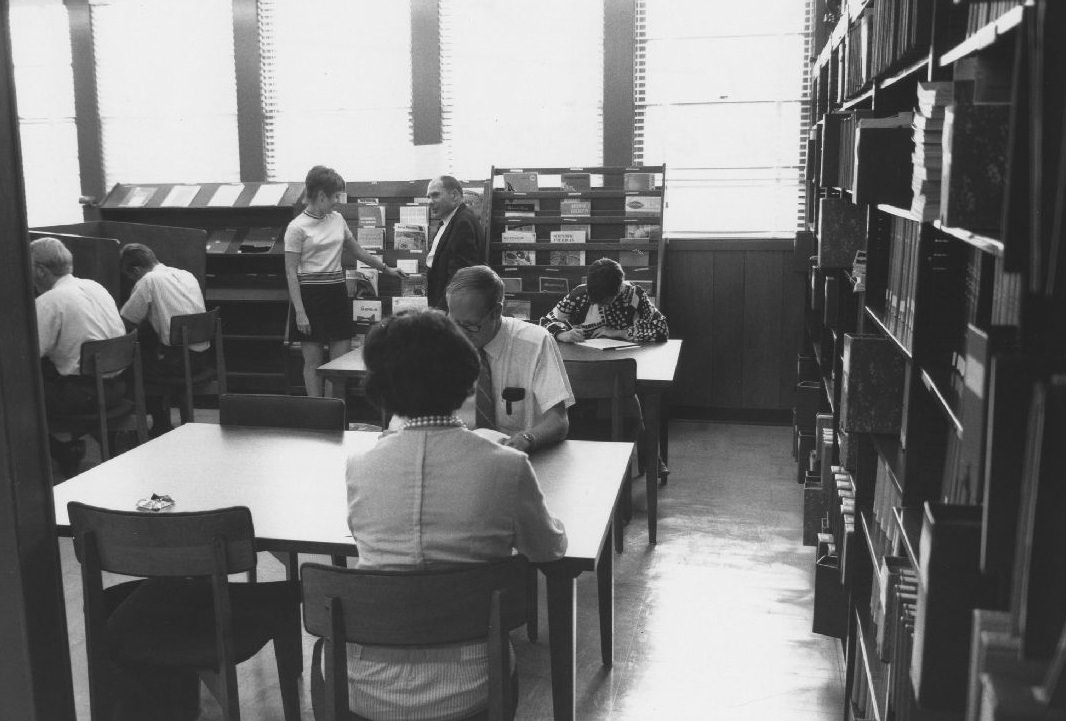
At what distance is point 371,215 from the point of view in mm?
7281

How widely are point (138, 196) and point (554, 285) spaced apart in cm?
336

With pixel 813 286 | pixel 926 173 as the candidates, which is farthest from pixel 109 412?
pixel 926 173

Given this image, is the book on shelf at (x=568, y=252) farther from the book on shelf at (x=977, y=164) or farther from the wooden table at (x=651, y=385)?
the book on shelf at (x=977, y=164)

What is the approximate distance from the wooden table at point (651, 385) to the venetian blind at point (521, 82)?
262 cm

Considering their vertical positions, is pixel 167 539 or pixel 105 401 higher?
pixel 167 539

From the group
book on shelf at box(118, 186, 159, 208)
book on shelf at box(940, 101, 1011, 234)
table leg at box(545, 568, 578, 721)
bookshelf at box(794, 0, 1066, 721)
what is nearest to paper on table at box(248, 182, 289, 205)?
book on shelf at box(118, 186, 159, 208)

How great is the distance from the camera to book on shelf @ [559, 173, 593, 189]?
7008mm

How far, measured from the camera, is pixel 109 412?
5.54m

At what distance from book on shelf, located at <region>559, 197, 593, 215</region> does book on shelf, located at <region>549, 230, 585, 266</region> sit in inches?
5.0

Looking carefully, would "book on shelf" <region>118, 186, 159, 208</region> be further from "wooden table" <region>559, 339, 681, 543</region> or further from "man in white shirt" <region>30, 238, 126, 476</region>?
"wooden table" <region>559, 339, 681, 543</region>

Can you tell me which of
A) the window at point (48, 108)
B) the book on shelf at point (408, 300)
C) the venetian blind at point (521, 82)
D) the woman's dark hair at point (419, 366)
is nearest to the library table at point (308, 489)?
the woman's dark hair at point (419, 366)

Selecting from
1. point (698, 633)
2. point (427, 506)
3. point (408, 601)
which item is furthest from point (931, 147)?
point (698, 633)

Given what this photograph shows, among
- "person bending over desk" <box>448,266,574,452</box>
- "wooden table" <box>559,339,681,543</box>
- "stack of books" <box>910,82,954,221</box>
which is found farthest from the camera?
"wooden table" <box>559,339,681,543</box>

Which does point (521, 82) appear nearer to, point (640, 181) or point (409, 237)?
point (640, 181)
